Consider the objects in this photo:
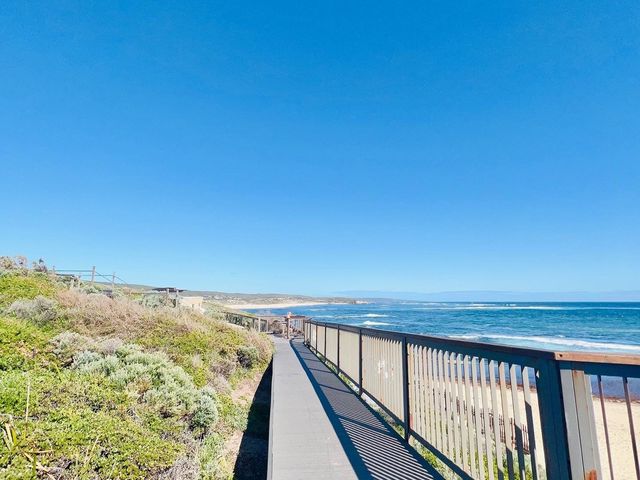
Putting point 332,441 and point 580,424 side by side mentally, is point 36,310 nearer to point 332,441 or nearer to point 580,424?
point 332,441

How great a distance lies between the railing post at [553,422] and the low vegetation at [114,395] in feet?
8.90

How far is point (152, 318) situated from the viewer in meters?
8.86

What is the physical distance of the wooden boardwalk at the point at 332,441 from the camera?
9.96ft

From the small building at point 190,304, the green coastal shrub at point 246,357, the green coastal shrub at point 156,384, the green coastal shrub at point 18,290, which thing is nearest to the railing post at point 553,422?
the green coastal shrub at point 156,384

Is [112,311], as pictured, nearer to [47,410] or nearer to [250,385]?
[250,385]

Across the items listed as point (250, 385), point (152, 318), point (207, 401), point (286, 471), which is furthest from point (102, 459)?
point (152, 318)

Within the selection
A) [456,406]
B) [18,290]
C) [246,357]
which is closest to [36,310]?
[18,290]

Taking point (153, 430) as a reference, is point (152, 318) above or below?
above

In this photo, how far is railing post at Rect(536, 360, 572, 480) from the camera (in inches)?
66.7

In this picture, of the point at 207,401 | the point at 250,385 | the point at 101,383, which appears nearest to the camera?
the point at 101,383

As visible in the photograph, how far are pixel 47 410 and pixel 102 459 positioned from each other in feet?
2.84

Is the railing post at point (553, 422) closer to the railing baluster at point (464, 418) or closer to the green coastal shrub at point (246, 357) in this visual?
the railing baluster at point (464, 418)

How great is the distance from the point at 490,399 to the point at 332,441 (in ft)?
5.28

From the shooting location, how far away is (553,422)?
175 centimetres
